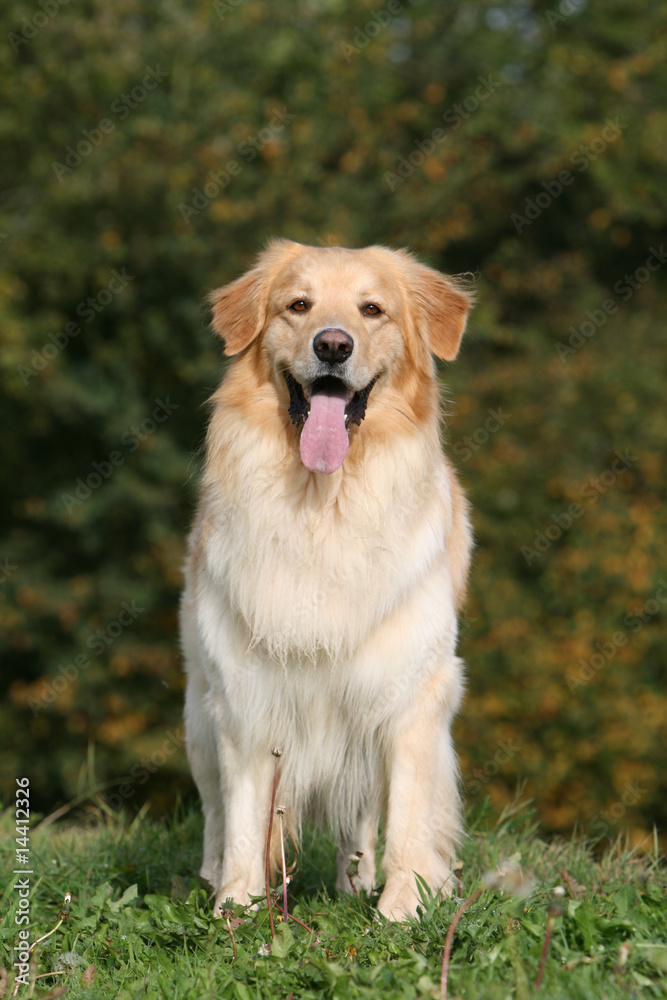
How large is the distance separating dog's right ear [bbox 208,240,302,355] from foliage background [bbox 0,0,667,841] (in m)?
Answer: 6.14

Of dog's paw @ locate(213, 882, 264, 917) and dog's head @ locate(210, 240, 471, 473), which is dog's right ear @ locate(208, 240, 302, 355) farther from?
dog's paw @ locate(213, 882, 264, 917)

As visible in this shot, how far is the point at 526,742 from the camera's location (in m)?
11.5

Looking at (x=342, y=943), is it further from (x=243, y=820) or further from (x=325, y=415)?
(x=325, y=415)

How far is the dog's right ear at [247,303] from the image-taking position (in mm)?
4383

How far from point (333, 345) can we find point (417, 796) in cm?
167

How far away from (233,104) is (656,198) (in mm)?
5833

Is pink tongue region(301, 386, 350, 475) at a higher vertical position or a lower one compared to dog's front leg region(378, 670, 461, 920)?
higher

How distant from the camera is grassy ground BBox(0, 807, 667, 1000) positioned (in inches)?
110

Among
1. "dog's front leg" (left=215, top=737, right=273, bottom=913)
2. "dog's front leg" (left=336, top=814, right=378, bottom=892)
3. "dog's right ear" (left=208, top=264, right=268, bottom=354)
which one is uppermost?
"dog's right ear" (left=208, top=264, right=268, bottom=354)

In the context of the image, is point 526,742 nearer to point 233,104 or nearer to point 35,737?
point 35,737

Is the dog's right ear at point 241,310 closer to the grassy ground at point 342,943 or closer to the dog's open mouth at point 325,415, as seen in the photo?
the dog's open mouth at point 325,415

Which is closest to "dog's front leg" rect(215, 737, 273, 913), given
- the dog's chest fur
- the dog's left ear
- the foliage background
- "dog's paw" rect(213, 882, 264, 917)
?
"dog's paw" rect(213, 882, 264, 917)

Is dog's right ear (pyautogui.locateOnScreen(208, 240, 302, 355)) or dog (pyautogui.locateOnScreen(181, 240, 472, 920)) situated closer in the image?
dog (pyautogui.locateOnScreen(181, 240, 472, 920))

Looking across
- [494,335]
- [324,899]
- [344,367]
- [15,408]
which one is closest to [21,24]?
[15,408]
